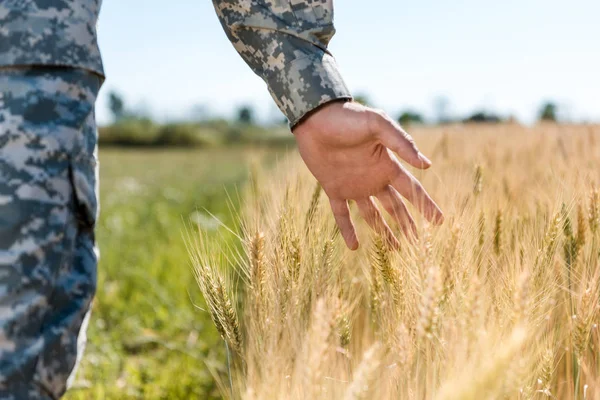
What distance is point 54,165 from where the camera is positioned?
110 centimetres

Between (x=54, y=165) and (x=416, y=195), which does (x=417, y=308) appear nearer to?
(x=416, y=195)

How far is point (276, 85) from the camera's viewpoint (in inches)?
57.2

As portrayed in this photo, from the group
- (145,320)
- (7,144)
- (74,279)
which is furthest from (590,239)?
(145,320)

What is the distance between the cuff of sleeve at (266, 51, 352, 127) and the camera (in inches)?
53.9

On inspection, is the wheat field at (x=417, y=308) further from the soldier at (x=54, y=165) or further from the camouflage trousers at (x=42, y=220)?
the camouflage trousers at (x=42, y=220)

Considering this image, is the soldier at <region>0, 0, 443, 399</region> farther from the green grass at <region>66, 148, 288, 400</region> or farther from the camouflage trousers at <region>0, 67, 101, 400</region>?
the green grass at <region>66, 148, 288, 400</region>

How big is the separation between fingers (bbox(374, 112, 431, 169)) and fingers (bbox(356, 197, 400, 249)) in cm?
22

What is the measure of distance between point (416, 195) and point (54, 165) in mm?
710

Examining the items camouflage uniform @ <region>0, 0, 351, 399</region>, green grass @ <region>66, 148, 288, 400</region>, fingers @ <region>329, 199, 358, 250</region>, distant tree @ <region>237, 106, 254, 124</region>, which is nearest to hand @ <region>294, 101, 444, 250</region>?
fingers @ <region>329, 199, 358, 250</region>

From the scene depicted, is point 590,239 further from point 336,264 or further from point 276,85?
point 276,85

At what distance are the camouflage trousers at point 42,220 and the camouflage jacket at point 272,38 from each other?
73 mm

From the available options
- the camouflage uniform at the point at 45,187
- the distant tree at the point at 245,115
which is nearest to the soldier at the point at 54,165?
the camouflage uniform at the point at 45,187

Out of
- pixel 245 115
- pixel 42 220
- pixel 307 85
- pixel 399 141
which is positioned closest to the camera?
pixel 42 220

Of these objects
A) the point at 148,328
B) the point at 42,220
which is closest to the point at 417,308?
the point at 42,220
